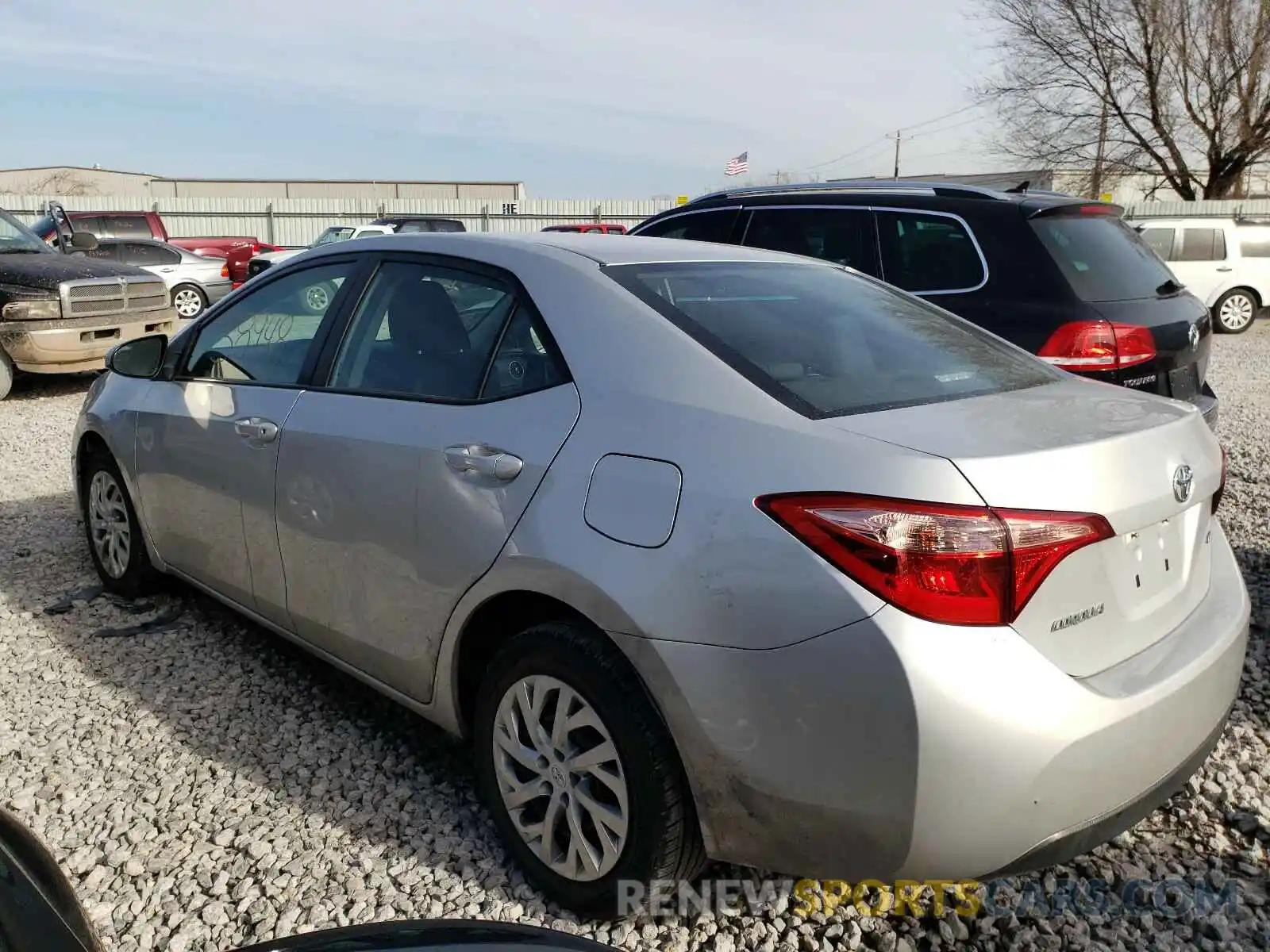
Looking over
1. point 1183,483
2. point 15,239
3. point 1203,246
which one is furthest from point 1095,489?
point 1203,246

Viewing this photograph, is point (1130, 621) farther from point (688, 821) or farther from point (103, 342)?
point (103, 342)

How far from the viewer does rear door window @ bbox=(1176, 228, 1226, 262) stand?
16.7 meters

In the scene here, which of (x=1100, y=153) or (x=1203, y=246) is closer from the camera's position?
(x=1203, y=246)

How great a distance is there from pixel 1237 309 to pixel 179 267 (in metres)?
17.8

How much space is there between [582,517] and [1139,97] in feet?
105

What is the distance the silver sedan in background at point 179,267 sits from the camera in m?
16.8

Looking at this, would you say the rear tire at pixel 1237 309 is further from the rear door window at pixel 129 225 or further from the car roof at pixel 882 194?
the rear door window at pixel 129 225

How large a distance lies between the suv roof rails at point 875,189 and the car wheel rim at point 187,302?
512 inches

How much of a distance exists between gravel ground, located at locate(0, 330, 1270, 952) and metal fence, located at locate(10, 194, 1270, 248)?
27729 mm

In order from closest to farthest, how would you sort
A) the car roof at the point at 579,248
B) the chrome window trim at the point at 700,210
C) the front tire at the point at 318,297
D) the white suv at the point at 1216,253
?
the car roof at the point at 579,248 < the front tire at the point at 318,297 < the chrome window trim at the point at 700,210 < the white suv at the point at 1216,253

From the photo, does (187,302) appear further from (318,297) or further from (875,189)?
(318,297)

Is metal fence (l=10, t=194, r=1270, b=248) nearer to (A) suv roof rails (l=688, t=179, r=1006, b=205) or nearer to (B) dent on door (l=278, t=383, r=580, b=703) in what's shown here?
(A) suv roof rails (l=688, t=179, r=1006, b=205)

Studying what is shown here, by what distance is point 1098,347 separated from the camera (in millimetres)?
4672

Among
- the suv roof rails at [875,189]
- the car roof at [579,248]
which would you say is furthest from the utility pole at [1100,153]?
the car roof at [579,248]
